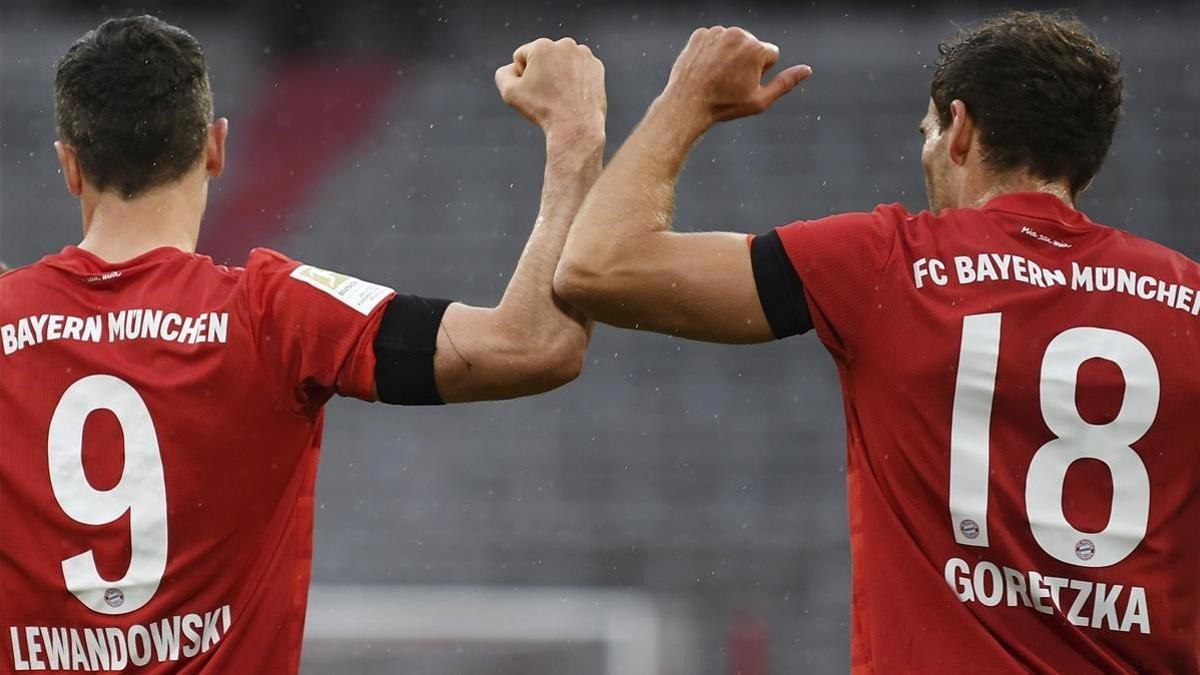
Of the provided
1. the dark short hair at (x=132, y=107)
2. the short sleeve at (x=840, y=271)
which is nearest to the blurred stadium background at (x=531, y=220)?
the dark short hair at (x=132, y=107)

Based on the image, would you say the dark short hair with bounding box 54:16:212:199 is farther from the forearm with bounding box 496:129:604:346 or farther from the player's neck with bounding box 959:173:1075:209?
the player's neck with bounding box 959:173:1075:209

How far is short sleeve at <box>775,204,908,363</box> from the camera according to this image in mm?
2607

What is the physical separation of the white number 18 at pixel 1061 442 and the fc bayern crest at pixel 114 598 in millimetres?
1353

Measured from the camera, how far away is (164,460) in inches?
104

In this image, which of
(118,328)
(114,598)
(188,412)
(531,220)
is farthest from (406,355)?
(531,220)

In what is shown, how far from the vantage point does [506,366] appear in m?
2.72

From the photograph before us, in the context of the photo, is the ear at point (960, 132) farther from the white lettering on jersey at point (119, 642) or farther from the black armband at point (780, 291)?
the white lettering on jersey at point (119, 642)

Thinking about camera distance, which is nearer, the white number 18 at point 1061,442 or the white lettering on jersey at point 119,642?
the white number 18 at point 1061,442

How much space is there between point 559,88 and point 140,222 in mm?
797

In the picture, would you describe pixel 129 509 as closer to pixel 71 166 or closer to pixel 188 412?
pixel 188 412

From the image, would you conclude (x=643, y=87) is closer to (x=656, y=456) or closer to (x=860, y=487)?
(x=656, y=456)

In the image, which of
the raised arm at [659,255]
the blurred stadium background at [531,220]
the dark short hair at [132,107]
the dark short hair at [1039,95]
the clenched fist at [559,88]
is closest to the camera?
the raised arm at [659,255]

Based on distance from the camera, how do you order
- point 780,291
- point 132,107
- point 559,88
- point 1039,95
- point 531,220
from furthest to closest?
1. point 531,220
2. point 559,88
3. point 132,107
4. point 1039,95
5. point 780,291

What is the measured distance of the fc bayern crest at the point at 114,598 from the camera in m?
2.65
